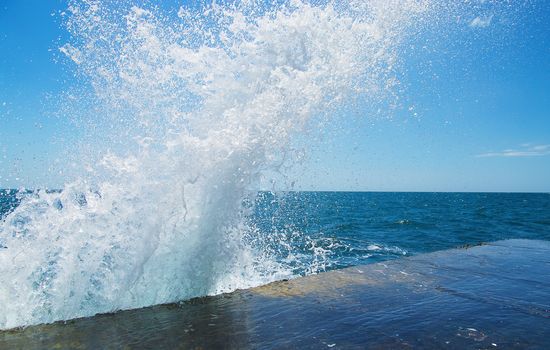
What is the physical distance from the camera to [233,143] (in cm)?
573

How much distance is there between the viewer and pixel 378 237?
16016mm

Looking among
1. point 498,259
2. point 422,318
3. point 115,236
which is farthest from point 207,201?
point 498,259

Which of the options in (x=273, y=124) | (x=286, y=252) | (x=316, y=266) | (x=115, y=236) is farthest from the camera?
(x=286, y=252)

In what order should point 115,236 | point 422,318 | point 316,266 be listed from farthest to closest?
point 316,266 → point 115,236 → point 422,318

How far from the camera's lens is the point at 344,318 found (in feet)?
12.4

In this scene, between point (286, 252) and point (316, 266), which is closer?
point (316, 266)

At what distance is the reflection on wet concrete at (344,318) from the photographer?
3209mm

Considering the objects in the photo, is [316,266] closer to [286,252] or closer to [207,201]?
[286,252]

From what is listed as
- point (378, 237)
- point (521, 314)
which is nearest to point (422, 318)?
point (521, 314)

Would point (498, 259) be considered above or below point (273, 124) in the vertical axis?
below

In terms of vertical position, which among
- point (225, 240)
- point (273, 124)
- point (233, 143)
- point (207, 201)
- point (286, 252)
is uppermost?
point (273, 124)

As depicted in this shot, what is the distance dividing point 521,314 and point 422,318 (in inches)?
48.1

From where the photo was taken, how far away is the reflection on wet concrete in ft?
10.5

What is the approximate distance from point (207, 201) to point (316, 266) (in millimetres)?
5151
